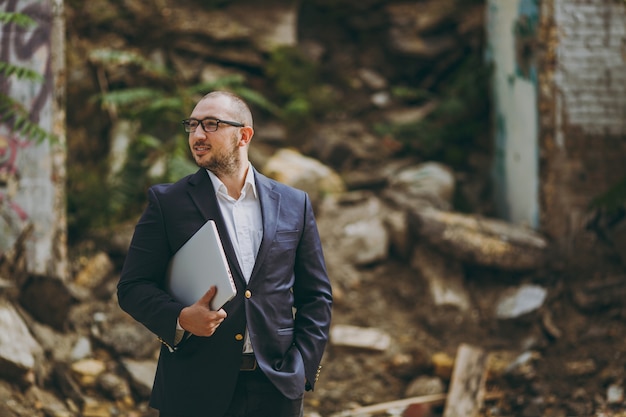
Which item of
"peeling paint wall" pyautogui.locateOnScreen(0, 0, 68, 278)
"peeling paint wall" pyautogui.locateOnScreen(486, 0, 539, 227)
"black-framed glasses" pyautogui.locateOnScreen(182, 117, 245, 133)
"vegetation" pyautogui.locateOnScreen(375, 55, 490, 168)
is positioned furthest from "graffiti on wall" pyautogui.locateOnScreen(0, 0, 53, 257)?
"peeling paint wall" pyautogui.locateOnScreen(486, 0, 539, 227)

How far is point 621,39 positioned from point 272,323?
18.6 ft

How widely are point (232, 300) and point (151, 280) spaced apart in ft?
1.16

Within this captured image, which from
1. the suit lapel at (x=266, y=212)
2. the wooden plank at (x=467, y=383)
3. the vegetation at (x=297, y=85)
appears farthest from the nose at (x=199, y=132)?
the vegetation at (x=297, y=85)

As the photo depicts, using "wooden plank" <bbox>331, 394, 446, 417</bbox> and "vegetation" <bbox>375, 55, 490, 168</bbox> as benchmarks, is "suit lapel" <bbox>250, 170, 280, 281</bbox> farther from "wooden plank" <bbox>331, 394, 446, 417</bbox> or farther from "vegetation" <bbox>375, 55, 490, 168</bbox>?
"vegetation" <bbox>375, 55, 490, 168</bbox>

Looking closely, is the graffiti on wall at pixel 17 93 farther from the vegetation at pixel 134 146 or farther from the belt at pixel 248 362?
the belt at pixel 248 362

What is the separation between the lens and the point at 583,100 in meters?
7.68

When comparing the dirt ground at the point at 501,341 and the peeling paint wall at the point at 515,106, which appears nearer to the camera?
the dirt ground at the point at 501,341

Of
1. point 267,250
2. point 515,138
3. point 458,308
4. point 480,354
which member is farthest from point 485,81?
point 267,250

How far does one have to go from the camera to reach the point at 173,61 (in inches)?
385

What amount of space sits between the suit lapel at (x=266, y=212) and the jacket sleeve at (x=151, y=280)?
38 centimetres

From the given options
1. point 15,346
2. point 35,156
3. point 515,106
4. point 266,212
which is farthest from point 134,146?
point 266,212

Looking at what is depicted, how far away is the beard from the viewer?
3412mm

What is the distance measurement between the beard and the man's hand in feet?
1.94

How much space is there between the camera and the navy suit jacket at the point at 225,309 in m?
3.28
